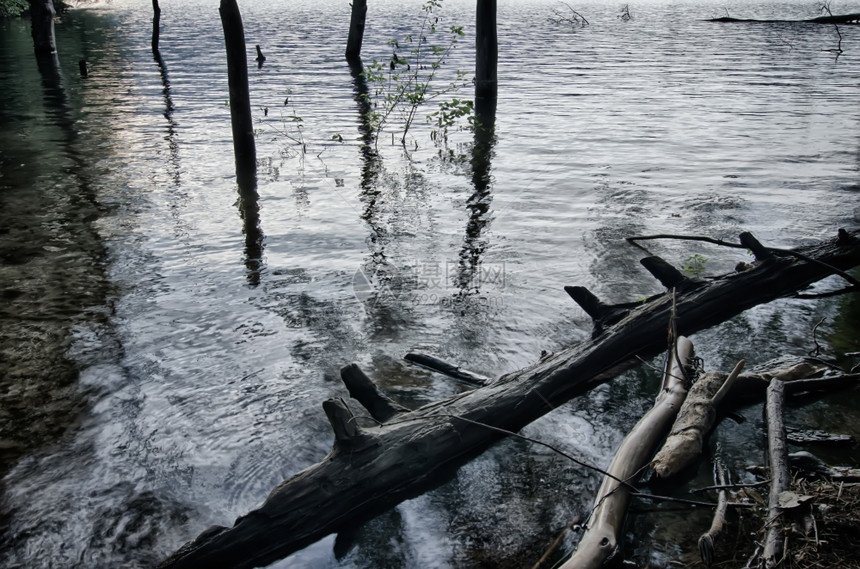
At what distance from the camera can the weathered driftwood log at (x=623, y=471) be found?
325 cm

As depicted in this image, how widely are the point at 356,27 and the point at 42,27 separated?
12406 mm

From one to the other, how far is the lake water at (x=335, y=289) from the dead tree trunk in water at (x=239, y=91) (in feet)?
1.88

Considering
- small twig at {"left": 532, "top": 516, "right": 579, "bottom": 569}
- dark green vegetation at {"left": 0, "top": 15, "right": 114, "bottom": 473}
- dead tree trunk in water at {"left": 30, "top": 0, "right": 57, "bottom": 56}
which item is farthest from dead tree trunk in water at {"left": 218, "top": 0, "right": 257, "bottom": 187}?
dead tree trunk in water at {"left": 30, "top": 0, "right": 57, "bottom": 56}

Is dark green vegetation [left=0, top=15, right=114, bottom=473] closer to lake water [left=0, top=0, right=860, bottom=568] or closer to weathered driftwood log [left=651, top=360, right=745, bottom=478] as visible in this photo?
lake water [left=0, top=0, right=860, bottom=568]

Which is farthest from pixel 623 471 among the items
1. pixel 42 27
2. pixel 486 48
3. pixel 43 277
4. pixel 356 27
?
pixel 42 27

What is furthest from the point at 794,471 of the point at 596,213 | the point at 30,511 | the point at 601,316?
A: the point at 596,213

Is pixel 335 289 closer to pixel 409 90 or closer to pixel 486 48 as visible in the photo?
pixel 409 90

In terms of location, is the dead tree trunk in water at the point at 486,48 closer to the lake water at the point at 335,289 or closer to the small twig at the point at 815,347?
the lake water at the point at 335,289

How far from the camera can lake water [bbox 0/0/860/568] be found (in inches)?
156

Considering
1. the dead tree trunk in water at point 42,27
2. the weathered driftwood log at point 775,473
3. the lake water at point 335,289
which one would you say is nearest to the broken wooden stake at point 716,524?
the lake water at point 335,289

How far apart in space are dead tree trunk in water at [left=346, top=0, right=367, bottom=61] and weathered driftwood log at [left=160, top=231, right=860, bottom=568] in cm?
2204

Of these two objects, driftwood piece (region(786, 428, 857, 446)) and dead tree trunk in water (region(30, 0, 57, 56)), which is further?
dead tree trunk in water (region(30, 0, 57, 56))

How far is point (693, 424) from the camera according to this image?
4.18 m

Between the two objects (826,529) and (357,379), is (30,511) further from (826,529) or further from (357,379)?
(826,529)
